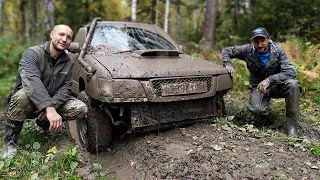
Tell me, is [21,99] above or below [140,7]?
below

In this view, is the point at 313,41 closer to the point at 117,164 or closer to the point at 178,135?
the point at 178,135

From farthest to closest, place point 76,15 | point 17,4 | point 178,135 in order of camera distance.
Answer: point 17,4 → point 76,15 → point 178,135

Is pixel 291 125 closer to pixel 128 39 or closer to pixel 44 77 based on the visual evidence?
pixel 128 39

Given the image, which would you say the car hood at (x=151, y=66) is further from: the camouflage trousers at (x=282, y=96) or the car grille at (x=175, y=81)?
the camouflage trousers at (x=282, y=96)

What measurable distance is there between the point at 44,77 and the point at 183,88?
1738mm

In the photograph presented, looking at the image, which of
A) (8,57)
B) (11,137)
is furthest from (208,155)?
(8,57)

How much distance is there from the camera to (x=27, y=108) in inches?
146

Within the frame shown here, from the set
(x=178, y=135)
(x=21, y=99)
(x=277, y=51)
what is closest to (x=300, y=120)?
(x=277, y=51)

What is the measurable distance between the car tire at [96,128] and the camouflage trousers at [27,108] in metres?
0.09

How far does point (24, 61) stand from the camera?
12.0ft

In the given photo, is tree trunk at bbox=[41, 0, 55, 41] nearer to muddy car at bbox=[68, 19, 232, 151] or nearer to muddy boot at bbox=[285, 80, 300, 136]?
muddy car at bbox=[68, 19, 232, 151]

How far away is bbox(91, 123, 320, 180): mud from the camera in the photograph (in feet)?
9.78

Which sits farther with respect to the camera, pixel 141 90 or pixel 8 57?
pixel 8 57

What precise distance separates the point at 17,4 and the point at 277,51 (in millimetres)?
29586
